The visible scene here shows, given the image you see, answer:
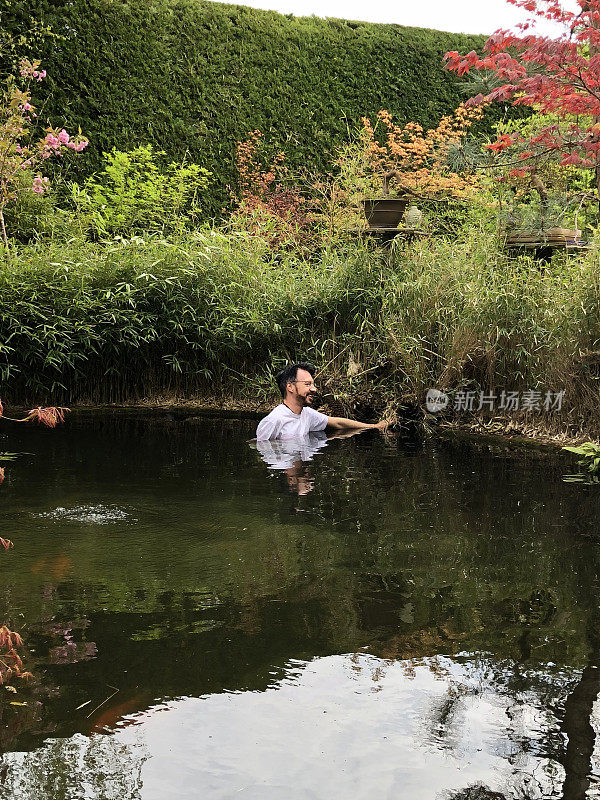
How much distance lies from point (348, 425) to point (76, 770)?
4.94 meters

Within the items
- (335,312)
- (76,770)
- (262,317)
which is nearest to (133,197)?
(262,317)

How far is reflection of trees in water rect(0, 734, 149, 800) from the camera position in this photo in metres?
1.82

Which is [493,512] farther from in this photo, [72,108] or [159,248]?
[72,108]

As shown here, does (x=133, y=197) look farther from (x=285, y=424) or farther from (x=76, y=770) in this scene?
(x=76, y=770)

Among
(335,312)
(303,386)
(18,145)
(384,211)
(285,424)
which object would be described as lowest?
(285,424)

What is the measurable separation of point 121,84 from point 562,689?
11.5m

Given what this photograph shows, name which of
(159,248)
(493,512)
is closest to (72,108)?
(159,248)

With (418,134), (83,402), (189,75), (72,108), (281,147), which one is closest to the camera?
(83,402)

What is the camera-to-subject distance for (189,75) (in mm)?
12633

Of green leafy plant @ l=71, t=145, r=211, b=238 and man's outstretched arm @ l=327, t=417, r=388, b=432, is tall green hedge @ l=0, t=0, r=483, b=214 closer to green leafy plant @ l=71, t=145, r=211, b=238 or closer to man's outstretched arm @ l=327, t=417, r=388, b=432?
green leafy plant @ l=71, t=145, r=211, b=238

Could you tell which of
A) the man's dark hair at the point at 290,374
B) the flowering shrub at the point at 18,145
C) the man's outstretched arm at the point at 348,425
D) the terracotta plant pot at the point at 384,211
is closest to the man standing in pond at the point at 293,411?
the man's dark hair at the point at 290,374

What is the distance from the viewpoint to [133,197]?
35.1ft

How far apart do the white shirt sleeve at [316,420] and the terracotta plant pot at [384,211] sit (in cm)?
222

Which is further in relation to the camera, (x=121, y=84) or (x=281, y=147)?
(x=281, y=147)
